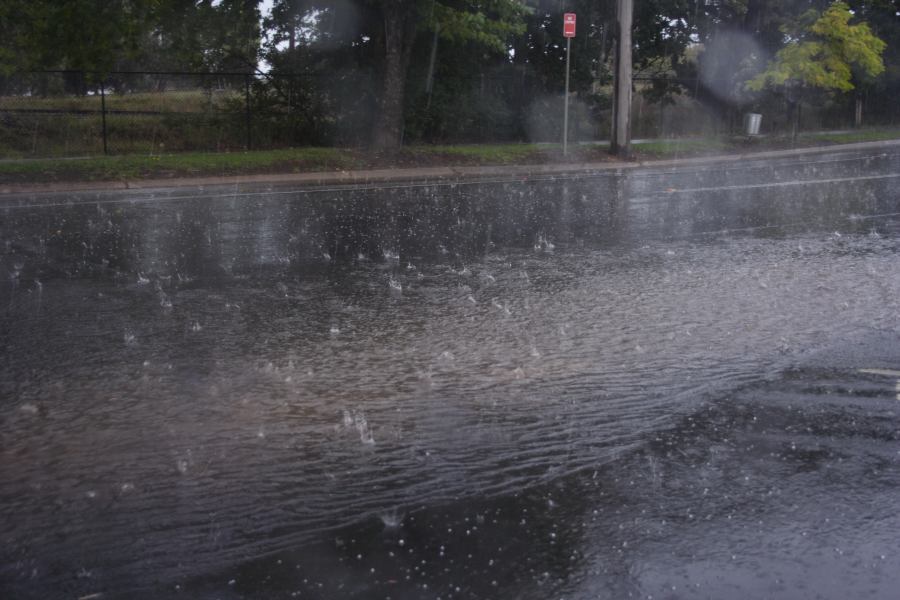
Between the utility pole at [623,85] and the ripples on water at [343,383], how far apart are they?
12514mm

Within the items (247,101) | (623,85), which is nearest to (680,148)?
(623,85)

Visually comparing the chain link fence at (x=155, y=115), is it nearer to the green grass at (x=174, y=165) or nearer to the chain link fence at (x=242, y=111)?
the chain link fence at (x=242, y=111)

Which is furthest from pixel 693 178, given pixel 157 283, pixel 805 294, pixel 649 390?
pixel 649 390

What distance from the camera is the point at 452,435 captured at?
16.5 ft

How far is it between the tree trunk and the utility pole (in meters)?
4.33

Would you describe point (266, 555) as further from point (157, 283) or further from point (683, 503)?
point (157, 283)

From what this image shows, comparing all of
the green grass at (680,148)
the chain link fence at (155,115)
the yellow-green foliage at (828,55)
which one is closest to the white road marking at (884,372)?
the green grass at (680,148)

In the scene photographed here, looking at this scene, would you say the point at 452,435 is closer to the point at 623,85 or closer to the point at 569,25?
the point at 569,25

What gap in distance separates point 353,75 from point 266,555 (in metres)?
19.7

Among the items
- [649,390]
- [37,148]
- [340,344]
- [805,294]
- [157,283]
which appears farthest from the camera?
[37,148]

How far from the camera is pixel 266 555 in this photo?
12.5 feet

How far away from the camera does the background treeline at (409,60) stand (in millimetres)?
20484

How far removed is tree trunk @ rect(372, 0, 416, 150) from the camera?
20.7 m

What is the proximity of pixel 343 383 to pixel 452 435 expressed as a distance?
3.42ft
